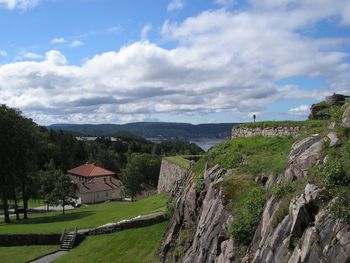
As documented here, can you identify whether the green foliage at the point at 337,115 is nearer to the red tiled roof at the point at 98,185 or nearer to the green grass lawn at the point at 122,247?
the green grass lawn at the point at 122,247

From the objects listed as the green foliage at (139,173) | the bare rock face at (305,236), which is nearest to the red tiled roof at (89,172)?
the green foliage at (139,173)

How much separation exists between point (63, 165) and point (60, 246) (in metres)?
85.0

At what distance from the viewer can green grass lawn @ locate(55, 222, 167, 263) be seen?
23.5 m

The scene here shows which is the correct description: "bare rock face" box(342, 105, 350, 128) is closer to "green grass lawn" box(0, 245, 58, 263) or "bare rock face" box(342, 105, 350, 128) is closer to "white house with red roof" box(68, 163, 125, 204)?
"green grass lawn" box(0, 245, 58, 263)

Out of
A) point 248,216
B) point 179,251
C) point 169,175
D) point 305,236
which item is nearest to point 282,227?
point 305,236

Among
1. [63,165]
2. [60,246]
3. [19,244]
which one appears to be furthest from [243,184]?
[63,165]

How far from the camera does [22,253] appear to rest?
30.0 metres

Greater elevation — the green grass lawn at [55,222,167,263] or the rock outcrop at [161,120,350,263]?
the rock outcrop at [161,120,350,263]

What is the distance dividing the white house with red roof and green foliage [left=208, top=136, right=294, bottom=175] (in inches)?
2620

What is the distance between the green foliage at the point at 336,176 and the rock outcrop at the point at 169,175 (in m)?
28.7

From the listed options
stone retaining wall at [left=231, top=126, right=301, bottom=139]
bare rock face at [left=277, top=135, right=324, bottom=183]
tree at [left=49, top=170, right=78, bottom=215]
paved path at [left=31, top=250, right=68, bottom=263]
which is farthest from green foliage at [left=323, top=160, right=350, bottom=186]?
tree at [left=49, top=170, right=78, bottom=215]

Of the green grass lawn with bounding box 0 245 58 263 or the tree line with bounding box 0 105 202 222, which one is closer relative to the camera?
→ the green grass lawn with bounding box 0 245 58 263

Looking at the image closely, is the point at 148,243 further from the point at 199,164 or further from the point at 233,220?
the point at 233,220

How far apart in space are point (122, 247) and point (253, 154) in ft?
37.8
